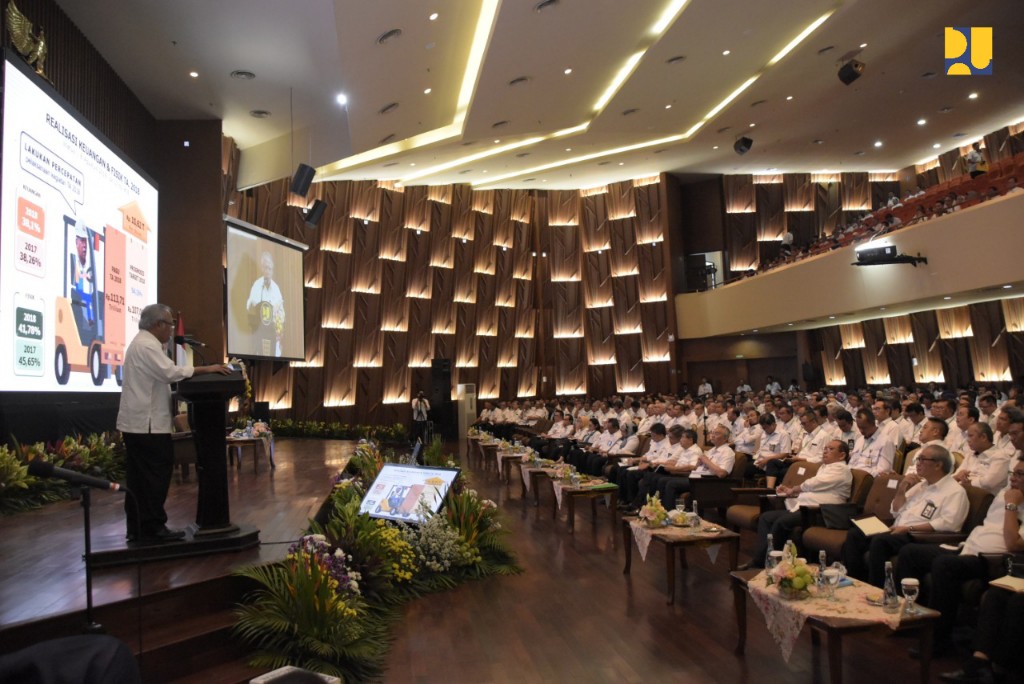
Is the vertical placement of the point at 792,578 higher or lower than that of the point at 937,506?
lower

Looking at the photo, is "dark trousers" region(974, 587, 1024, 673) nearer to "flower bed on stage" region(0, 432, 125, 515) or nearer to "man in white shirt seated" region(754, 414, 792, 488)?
"man in white shirt seated" region(754, 414, 792, 488)

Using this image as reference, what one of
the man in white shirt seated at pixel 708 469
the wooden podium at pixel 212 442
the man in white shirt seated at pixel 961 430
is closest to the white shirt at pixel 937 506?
the man in white shirt seated at pixel 961 430

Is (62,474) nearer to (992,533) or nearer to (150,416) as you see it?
(150,416)

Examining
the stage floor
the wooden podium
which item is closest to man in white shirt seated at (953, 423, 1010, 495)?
the stage floor

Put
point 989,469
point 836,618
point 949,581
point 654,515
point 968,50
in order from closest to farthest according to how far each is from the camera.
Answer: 1. point 836,618
2. point 949,581
3. point 989,469
4. point 654,515
5. point 968,50

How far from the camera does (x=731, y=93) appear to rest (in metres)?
14.5

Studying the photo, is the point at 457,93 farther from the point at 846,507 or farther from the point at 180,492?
the point at 846,507

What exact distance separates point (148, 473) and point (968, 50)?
50.0 ft

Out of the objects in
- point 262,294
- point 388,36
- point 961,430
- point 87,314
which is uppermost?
point 388,36

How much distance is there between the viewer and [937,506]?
167 inches

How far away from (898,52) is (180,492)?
13674 mm

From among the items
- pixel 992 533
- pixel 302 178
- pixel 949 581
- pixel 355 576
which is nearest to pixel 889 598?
pixel 949 581

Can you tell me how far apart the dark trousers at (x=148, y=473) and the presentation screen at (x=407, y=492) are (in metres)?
1.92

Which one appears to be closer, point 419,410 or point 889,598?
point 889,598
